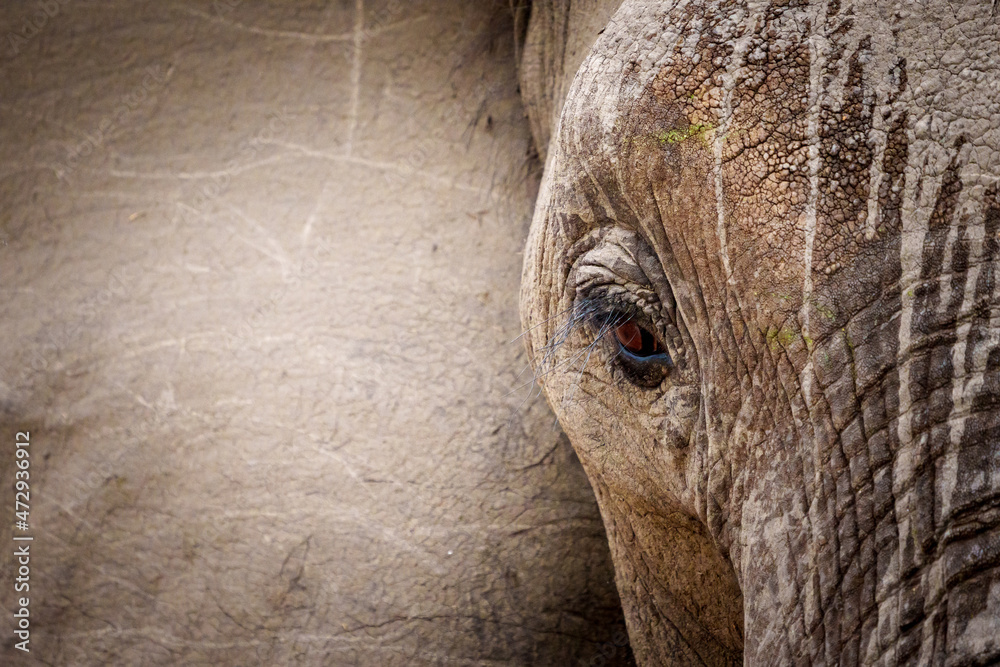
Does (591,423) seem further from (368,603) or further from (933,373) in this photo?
(368,603)

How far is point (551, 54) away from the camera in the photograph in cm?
215

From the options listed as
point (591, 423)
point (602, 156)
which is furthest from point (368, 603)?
point (602, 156)

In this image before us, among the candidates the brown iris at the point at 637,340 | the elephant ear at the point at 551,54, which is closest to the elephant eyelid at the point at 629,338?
the brown iris at the point at 637,340

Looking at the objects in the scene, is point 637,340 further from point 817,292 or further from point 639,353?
point 817,292

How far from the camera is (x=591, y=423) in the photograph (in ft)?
5.14

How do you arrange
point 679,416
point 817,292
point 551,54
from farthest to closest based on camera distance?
point 551,54, point 679,416, point 817,292

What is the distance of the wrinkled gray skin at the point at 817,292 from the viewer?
1085 millimetres

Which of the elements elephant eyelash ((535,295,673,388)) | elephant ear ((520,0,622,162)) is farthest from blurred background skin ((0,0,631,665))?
elephant eyelash ((535,295,673,388))

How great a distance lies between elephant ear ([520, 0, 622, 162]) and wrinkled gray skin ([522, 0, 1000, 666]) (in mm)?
521

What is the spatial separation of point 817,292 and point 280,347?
1.38m

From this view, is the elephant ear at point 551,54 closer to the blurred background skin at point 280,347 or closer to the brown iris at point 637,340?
the blurred background skin at point 280,347

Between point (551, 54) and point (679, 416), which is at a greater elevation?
point (551, 54)

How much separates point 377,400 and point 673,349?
36.2 inches

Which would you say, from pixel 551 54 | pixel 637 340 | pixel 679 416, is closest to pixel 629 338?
pixel 637 340
